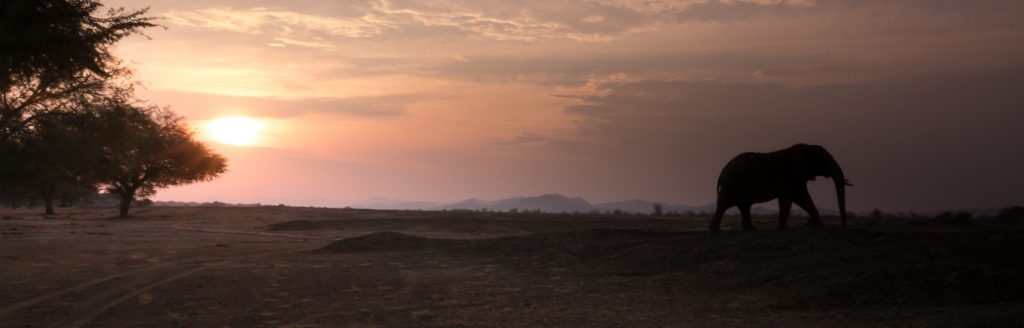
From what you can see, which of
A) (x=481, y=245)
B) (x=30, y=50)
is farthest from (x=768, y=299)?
(x=30, y=50)

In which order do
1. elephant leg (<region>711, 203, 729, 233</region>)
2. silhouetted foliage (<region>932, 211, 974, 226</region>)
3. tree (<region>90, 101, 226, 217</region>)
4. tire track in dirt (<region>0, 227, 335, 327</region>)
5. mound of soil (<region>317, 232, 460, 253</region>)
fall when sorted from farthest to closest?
tree (<region>90, 101, 226, 217</region>)
silhouetted foliage (<region>932, 211, 974, 226</region>)
mound of soil (<region>317, 232, 460, 253</region>)
elephant leg (<region>711, 203, 729, 233</region>)
tire track in dirt (<region>0, 227, 335, 327</region>)

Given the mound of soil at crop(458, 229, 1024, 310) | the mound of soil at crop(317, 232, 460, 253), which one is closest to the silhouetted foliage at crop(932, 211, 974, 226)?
the mound of soil at crop(458, 229, 1024, 310)

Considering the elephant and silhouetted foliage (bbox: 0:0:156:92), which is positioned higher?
silhouetted foliage (bbox: 0:0:156:92)

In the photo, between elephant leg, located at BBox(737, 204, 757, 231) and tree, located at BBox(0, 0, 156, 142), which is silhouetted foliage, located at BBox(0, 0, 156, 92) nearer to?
tree, located at BBox(0, 0, 156, 142)

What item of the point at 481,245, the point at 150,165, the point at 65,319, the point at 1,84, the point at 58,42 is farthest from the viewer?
the point at 150,165

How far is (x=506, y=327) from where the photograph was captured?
33.8 feet

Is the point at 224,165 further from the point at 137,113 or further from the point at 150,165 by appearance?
the point at 137,113

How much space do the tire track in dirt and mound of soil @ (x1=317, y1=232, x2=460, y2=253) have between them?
11.4ft

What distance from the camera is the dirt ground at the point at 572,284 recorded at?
35.5 ft

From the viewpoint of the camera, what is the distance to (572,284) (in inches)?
595

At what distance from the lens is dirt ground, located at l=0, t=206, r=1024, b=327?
10812mm

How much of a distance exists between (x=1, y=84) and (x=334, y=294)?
10422 millimetres

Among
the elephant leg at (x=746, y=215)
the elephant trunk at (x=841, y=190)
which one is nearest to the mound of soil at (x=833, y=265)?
the elephant leg at (x=746, y=215)

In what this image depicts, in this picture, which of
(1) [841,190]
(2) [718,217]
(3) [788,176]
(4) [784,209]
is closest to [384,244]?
(2) [718,217]
